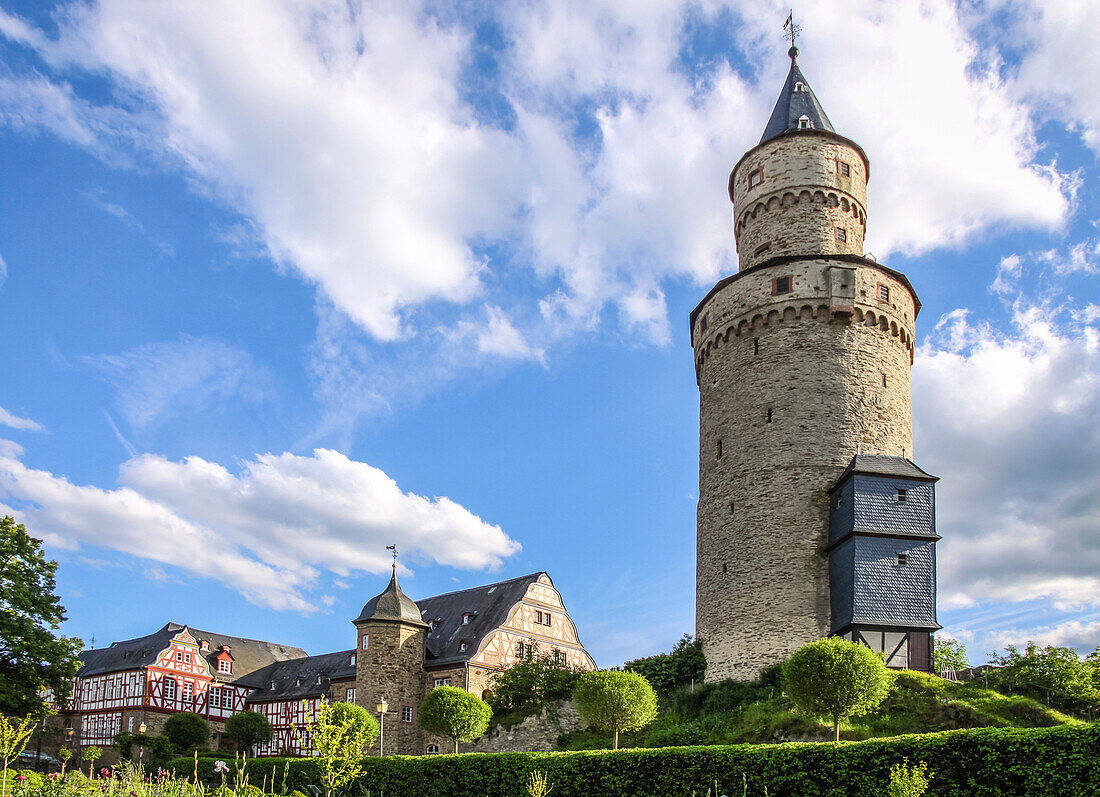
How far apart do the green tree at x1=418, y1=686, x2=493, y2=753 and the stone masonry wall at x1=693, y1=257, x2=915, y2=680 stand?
7247mm

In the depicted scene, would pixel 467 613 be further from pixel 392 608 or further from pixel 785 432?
pixel 785 432

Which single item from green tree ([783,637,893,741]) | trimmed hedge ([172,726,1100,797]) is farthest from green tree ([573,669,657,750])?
green tree ([783,637,893,741])

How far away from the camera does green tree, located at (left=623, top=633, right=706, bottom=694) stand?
92.0 feet

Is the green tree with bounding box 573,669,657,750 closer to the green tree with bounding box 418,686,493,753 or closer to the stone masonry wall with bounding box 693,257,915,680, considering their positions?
the stone masonry wall with bounding box 693,257,915,680

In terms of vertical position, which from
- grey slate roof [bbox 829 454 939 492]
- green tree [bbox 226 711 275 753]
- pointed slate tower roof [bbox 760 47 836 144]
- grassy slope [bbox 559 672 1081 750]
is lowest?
green tree [bbox 226 711 275 753]

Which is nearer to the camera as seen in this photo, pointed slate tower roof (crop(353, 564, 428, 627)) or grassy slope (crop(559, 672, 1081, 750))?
grassy slope (crop(559, 672, 1081, 750))

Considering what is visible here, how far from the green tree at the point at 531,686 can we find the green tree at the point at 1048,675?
12910 millimetres

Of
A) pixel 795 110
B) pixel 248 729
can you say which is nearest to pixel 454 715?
pixel 248 729

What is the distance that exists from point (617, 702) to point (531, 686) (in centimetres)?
848

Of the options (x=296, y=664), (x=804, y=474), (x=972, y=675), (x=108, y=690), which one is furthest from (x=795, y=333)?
(x=108, y=690)

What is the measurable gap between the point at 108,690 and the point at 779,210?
132ft

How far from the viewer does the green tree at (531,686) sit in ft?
98.6

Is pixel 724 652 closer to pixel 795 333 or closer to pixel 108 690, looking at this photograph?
pixel 795 333

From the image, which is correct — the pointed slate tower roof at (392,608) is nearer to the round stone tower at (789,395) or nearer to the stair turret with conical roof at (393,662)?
the stair turret with conical roof at (393,662)
